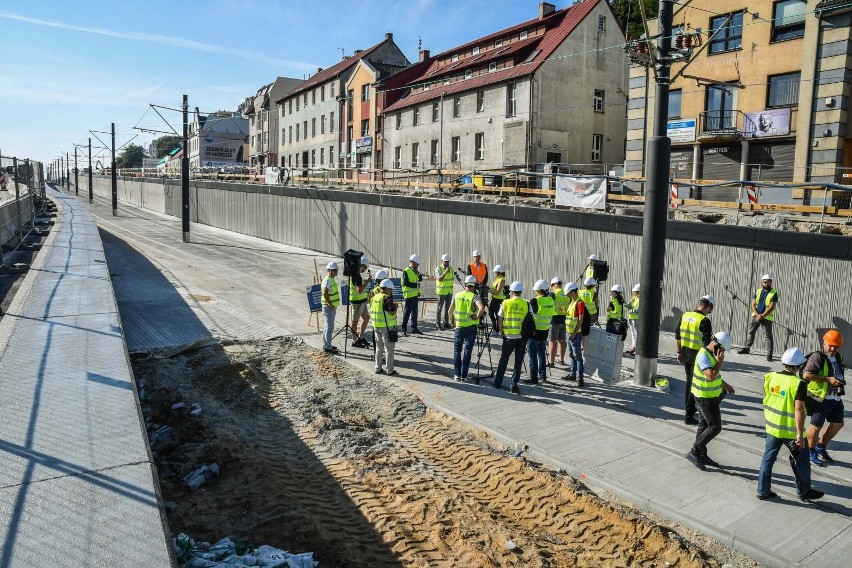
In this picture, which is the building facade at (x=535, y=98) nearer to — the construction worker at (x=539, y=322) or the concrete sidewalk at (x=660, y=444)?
the concrete sidewalk at (x=660, y=444)

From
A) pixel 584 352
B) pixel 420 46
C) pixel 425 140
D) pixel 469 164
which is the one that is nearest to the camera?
pixel 584 352

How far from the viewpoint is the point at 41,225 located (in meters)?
27.9

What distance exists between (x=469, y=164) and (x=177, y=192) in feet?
104

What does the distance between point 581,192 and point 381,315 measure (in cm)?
936

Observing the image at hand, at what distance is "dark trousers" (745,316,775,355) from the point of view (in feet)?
46.5

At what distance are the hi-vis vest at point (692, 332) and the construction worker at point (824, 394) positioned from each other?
1910 millimetres

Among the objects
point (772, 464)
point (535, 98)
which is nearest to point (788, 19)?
point (535, 98)

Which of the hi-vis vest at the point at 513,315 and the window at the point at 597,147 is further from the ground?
the window at the point at 597,147

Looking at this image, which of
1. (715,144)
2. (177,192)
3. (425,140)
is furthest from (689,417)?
(177,192)

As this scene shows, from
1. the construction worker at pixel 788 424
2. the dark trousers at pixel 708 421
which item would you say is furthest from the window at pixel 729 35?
the construction worker at pixel 788 424

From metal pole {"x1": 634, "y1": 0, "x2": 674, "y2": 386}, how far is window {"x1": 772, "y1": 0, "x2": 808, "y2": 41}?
14936 millimetres

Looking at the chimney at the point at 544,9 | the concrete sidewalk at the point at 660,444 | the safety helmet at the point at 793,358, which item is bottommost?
the concrete sidewalk at the point at 660,444

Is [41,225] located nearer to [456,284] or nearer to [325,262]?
[325,262]

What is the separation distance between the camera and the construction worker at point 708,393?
→ 8.64 meters
